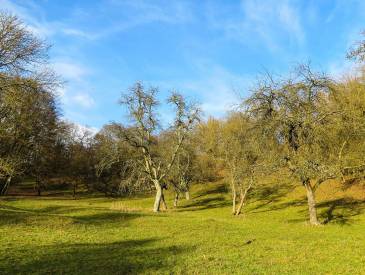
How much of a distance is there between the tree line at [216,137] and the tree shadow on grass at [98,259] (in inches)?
559

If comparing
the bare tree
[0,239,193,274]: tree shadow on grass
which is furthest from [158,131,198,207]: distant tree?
[0,239,193,274]: tree shadow on grass

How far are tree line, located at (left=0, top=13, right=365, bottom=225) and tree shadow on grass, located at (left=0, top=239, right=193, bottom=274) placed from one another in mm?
14206

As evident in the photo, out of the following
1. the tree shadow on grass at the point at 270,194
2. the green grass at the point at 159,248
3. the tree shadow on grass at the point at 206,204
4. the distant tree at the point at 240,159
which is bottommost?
the green grass at the point at 159,248

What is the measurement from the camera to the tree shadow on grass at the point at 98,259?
46.5ft

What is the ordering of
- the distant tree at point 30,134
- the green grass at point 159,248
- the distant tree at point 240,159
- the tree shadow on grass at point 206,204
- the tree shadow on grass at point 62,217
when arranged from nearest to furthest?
the green grass at point 159,248
the tree shadow on grass at point 62,217
the distant tree at point 240,159
the distant tree at point 30,134
the tree shadow on grass at point 206,204

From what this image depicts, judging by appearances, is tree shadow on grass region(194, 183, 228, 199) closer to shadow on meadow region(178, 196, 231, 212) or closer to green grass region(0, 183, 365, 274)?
shadow on meadow region(178, 196, 231, 212)

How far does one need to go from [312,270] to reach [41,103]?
53037mm

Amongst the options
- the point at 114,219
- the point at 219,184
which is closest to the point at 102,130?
the point at 219,184

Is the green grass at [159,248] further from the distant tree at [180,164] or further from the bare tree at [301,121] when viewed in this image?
the distant tree at [180,164]

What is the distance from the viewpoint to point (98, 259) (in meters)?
16.5

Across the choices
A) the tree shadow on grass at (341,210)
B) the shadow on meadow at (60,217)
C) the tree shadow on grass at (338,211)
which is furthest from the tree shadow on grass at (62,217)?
the tree shadow on grass at (341,210)

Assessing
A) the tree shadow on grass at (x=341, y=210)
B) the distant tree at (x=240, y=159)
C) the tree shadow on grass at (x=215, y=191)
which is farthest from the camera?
the tree shadow on grass at (x=215, y=191)

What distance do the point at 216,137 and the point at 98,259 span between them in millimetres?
49135

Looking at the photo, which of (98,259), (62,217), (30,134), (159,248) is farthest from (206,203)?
(98,259)
